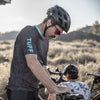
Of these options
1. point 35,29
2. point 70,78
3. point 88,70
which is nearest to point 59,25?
point 35,29

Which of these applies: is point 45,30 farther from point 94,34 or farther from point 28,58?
point 94,34

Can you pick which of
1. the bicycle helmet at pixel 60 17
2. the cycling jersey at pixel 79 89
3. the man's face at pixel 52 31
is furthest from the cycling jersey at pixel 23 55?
the cycling jersey at pixel 79 89

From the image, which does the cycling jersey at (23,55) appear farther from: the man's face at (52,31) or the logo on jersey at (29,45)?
the man's face at (52,31)

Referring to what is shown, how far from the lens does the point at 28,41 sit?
202 centimetres

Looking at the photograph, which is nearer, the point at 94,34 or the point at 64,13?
the point at 64,13

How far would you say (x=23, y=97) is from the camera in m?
2.18

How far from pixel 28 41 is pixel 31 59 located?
19 cm

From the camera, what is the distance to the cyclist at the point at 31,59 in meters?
1.99

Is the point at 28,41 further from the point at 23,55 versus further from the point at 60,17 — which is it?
the point at 60,17

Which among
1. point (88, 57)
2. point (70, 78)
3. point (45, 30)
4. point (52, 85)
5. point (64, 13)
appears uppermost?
point (64, 13)

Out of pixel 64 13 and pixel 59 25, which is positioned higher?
pixel 64 13

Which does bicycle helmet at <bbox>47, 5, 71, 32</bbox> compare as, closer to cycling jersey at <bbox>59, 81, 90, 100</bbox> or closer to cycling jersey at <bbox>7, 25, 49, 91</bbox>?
cycling jersey at <bbox>7, 25, 49, 91</bbox>

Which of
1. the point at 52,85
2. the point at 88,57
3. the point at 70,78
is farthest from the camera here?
the point at 88,57

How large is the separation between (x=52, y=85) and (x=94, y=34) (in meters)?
59.1
